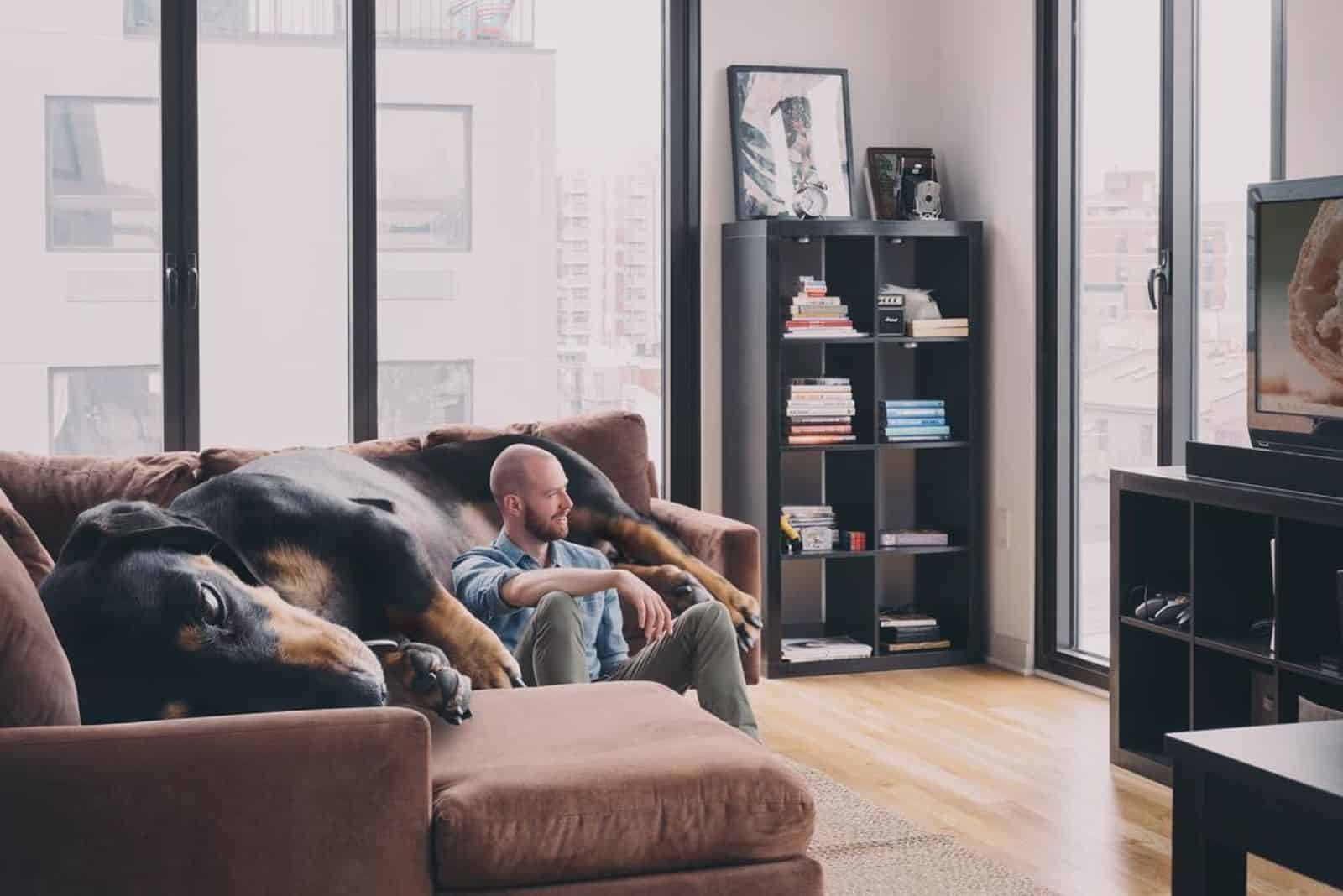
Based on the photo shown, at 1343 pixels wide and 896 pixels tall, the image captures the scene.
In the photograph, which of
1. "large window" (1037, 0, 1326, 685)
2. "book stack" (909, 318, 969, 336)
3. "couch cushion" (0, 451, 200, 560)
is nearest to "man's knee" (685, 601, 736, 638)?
"couch cushion" (0, 451, 200, 560)

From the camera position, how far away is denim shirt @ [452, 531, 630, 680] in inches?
132

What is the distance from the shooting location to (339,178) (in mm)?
5246

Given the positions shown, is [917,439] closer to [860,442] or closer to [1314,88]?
[860,442]

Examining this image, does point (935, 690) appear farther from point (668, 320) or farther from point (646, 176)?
point (646, 176)

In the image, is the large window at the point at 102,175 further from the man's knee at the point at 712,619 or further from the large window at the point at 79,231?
the man's knee at the point at 712,619

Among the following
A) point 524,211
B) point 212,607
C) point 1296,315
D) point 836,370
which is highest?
point 524,211

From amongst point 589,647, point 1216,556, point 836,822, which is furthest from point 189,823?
point 1216,556

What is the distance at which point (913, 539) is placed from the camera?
557 centimetres

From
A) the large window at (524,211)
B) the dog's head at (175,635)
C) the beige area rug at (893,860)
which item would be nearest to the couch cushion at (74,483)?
the dog's head at (175,635)

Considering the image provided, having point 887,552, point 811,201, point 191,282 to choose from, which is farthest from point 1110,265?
point 191,282

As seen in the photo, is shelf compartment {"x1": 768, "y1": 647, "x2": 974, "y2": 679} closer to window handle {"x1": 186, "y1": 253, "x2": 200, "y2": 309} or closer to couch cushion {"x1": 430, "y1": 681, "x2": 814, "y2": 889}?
window handle {"x1": 186, "y1": 253, "x2": 200, "y2": 309}

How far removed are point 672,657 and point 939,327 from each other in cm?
241

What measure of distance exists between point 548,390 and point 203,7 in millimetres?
1627

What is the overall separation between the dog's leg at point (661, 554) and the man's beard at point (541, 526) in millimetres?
139
